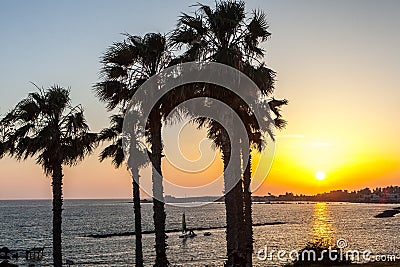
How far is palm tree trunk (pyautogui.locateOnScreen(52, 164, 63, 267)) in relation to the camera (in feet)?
75.9

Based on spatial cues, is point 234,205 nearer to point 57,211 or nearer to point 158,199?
point 158,199

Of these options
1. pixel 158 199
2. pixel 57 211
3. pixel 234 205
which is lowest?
pixel 57 211

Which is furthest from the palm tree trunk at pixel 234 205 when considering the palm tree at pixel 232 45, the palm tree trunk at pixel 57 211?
the palm tree trunk at pixel 57 211

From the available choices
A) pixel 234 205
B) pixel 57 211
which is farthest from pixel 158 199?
pixel 57 211

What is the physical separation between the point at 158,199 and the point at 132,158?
695cm

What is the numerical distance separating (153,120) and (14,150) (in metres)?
6.76

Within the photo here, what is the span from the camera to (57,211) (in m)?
23.2

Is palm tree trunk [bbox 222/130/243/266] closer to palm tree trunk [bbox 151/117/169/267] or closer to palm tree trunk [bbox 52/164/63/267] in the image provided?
palm tree trunk [bbox 151/117/169/267]

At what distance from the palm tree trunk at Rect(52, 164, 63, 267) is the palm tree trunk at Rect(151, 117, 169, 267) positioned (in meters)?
5.08

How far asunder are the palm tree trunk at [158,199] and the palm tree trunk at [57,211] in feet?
16.7

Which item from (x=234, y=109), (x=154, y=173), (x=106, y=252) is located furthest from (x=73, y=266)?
(x=234, y=109)

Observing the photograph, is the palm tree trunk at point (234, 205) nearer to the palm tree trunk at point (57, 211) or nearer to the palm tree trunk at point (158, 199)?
the palm tree trunk at point (158, 199)

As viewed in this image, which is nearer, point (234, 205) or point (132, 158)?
point (234, 205)

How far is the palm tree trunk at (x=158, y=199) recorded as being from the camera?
68.2 ft
